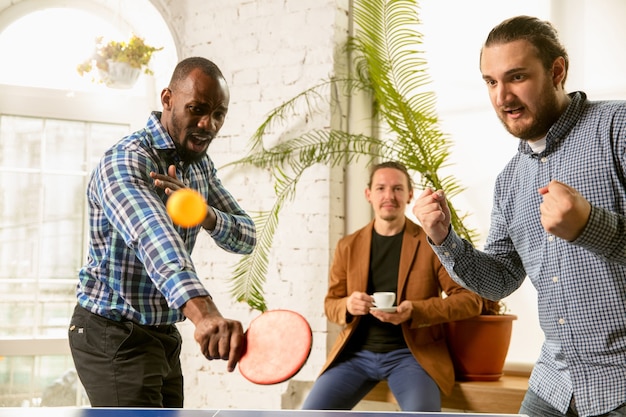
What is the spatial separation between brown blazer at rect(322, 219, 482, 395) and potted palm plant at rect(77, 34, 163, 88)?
1687 millimetres

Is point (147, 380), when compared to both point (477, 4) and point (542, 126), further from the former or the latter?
point (477, 4)

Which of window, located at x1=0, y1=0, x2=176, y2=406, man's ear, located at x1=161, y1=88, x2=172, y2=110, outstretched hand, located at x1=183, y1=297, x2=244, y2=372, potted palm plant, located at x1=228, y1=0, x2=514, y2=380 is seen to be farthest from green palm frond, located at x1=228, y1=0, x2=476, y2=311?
outstretched hand, located at x1=183, y1=297, x2=244, y2=372

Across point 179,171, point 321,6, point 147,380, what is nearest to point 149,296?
point 147,380

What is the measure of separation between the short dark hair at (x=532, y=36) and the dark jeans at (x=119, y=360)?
4.46 ft

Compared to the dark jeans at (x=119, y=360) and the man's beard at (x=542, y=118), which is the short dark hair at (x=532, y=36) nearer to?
the man's beard at (x=542, y=118)

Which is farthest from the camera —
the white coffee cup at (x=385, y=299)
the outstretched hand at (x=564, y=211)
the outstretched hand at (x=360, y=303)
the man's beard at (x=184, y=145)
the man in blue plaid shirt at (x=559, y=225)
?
the outstretched hand at (x=360, y=303)

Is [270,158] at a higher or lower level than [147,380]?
higher

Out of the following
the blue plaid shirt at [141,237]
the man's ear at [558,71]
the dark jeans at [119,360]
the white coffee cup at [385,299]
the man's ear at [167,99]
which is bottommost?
the dark jeans at [119,360]

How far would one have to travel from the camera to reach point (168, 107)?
2412 mm

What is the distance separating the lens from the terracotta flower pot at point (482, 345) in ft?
12.4

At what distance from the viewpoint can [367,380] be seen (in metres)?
3.76

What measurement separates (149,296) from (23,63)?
3.29 meters

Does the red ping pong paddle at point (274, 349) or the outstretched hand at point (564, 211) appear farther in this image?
the outstretched hand at point (564, 211)

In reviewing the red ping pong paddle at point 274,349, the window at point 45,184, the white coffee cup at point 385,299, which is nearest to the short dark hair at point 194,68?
the red ping pong paddle at point 274,349
